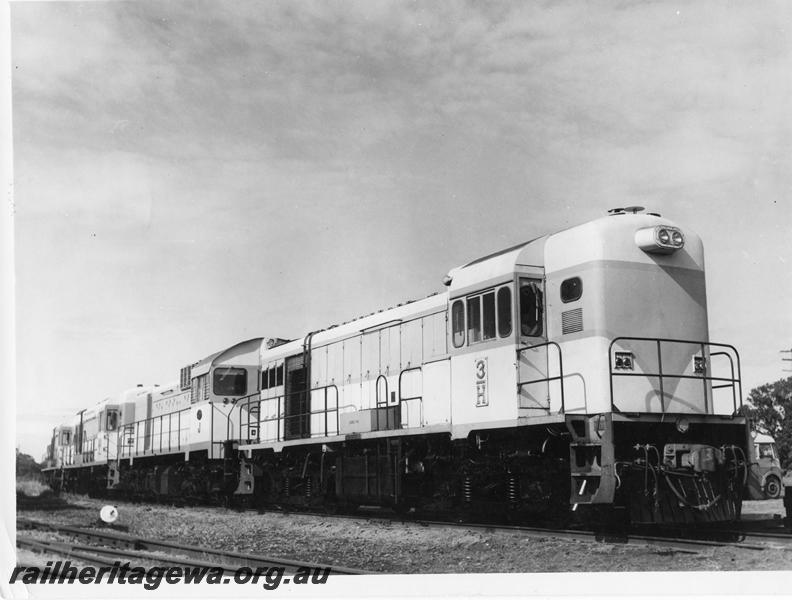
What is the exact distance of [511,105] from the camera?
966cm

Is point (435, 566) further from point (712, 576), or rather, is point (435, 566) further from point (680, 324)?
point (680, 324)

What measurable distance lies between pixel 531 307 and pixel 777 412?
901 centimetres

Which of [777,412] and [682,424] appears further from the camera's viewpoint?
[777,412]

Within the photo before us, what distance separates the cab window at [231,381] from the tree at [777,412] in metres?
9.25

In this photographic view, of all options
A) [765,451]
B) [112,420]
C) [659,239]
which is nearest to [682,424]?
[765,451]

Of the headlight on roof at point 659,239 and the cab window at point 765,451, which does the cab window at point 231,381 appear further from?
the cab window at point 765,451

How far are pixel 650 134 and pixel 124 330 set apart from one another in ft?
22.2

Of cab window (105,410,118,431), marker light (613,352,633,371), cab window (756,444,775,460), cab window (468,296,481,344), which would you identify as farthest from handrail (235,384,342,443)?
cab window (105,410,118,431)

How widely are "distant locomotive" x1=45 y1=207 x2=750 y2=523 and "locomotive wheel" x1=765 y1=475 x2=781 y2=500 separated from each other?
235mm

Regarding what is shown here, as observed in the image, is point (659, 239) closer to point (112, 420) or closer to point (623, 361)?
point (623, 361)

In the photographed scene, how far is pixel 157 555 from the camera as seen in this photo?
8.38m

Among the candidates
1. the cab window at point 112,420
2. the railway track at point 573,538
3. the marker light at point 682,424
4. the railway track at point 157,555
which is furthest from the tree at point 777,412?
the cab window at point 112,420

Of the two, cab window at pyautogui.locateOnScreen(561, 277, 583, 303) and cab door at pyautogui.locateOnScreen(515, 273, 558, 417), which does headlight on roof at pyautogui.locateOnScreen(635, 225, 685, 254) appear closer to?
cab window at pyautogui.locateOnScreen(561, 277, 583, 303)

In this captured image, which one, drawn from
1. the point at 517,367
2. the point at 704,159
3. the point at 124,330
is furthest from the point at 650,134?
the point at 124,330
